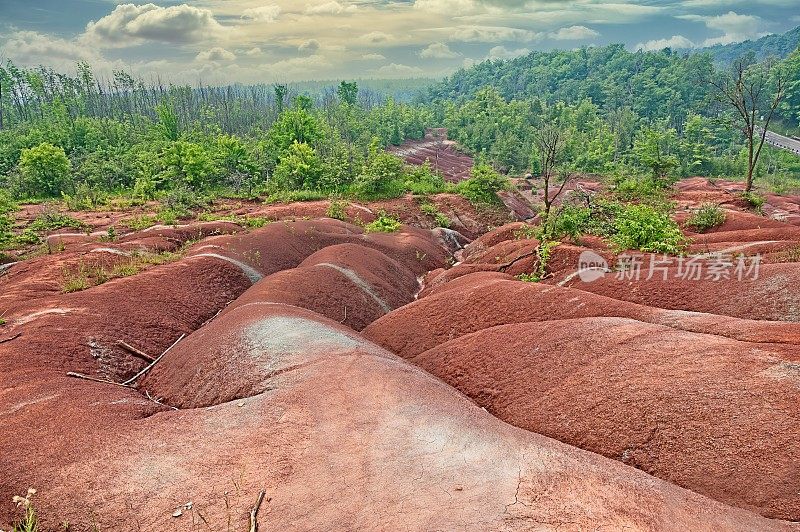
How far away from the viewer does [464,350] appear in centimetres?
1149

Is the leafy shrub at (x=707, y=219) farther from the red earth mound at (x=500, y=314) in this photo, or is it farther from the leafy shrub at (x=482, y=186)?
the leafy shrub at (x=482, y=186)

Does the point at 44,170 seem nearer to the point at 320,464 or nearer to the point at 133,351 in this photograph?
the point at 133,351

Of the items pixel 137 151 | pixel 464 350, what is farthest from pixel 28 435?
pixel 137 151

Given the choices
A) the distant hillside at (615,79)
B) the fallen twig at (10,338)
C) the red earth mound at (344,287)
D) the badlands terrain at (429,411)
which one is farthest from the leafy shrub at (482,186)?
the distant hillside at (615,79)

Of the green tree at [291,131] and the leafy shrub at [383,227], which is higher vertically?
the green tree at [291,131]

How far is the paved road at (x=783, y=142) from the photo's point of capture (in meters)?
83.2

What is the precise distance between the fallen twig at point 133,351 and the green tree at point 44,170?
1624 inches

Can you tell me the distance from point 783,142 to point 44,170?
113676 mm

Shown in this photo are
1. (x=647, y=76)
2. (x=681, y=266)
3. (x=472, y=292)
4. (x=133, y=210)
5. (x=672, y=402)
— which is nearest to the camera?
(x=672, y=402)

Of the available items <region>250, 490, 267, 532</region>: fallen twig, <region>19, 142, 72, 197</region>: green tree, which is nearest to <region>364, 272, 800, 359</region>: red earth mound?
<region>250, 490, 267, 532</region>: fallen twig

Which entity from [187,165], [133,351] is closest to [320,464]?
[133,351]

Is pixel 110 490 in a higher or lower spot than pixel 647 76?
lower

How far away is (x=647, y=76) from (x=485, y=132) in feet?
204

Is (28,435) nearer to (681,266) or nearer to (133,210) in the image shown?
(681,266)
